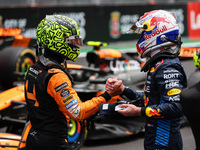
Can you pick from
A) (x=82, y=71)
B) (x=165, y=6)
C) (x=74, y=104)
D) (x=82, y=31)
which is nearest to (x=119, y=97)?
(x=74, y=104)

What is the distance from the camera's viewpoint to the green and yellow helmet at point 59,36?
3143mm

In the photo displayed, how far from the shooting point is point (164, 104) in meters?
2.78

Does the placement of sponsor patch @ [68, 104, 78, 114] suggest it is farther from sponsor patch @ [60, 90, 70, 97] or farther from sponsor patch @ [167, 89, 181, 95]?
sponsor patch @ [167, 89, 181, 95]

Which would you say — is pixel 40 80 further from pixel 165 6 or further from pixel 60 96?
pixel 165 6

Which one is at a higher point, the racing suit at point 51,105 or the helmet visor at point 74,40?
the helmet visor at point 74,40

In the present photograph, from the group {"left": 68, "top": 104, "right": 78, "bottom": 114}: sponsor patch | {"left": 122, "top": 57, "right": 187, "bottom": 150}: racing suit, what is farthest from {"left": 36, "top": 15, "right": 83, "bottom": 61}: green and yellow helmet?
{"left": 122, "top": 57, "right": 187, "bottom": 150}: racing suit

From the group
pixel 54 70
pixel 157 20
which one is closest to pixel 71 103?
pixel 54 70

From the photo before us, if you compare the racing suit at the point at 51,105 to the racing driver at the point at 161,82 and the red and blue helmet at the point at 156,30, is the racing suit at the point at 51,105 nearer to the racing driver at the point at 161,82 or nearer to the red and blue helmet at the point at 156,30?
the racing driver at the point at 161,82

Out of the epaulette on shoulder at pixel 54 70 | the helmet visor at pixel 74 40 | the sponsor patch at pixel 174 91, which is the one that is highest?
the helmet visor at pixel 74 40

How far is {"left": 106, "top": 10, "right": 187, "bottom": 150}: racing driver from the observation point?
Result: 2.79 m

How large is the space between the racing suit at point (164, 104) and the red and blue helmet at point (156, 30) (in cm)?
15

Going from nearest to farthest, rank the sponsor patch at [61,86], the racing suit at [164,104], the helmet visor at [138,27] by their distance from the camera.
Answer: the racing suit at [164,104], the sponsor patch at [61,86], the helmet visor at [138,27]

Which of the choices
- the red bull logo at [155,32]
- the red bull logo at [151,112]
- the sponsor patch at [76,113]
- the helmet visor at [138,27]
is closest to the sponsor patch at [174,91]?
the red bull logo at [151,112]

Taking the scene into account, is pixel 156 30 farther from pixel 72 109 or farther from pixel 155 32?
pixel 72 109
